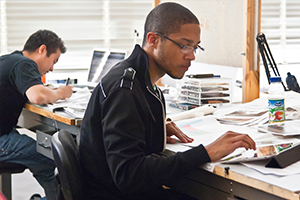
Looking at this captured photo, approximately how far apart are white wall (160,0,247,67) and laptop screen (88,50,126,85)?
60cm

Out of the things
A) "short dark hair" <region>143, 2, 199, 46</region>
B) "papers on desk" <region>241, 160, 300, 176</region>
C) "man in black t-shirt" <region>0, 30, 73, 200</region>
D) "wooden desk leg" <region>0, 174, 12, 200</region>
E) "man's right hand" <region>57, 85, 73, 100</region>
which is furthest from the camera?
"wooden desk leg" <region>0, 174, 12, 200</region>

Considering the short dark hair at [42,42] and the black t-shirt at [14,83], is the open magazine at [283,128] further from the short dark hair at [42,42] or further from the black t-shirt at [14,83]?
the short dark hair at [42,42]

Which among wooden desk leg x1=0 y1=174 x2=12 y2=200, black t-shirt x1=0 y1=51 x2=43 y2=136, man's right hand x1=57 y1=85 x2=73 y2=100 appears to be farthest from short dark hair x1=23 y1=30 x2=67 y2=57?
wooden desk leg x1=0 y1=174 x2=12 y2=200

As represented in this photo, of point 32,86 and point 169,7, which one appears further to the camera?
point 32,86

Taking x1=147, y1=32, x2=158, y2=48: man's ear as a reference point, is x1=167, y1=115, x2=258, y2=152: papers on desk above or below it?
below

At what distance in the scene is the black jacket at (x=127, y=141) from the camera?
117 centimetres

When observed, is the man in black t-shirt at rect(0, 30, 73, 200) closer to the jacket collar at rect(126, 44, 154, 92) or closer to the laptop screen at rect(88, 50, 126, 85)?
the laptop screen at rect(88, 50, 126, 85)

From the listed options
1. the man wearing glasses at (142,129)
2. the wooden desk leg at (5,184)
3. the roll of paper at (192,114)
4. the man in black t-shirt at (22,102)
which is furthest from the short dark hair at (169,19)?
the wooden desk leg at (5,184)

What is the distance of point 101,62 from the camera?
314cm

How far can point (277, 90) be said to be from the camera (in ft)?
5.97

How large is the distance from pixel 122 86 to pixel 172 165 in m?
0.27

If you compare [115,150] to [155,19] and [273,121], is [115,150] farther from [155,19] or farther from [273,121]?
[273,121]

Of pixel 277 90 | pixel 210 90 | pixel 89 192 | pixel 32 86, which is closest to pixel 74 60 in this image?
pixel 32 86

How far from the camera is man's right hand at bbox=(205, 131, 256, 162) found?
1238 mm
